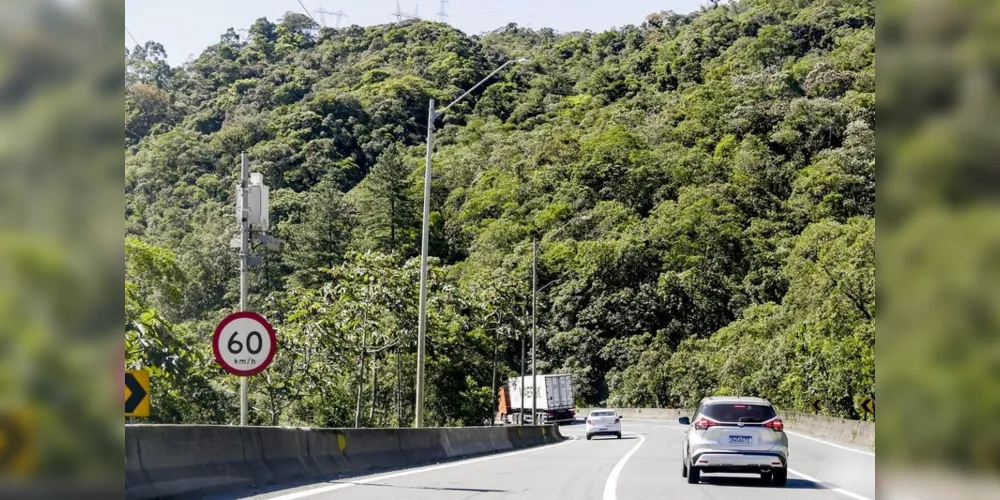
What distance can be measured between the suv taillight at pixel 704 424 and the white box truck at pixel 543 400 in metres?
59.2

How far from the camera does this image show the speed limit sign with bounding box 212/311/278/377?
14.0m

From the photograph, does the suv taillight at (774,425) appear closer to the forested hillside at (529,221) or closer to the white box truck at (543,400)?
the forested hillside at (529,221)

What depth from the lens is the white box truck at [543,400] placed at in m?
78.2

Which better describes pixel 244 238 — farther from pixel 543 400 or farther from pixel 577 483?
pixel 543 400

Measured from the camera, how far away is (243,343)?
14.1 metres

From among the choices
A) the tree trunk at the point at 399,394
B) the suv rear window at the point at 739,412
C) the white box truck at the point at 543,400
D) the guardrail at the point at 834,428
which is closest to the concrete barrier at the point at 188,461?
the suv rear window at the point at 739,412
